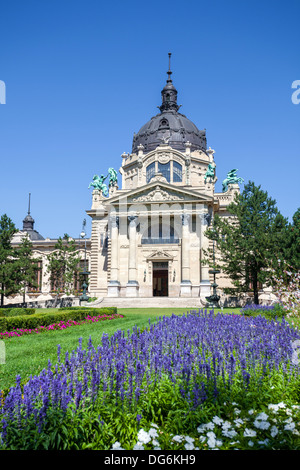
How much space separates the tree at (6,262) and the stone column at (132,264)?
1296cm

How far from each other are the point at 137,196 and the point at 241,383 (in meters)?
43.1

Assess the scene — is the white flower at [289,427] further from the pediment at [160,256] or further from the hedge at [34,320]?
the pediment at [160,256]

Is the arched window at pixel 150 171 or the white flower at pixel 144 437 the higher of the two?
the arched window at pixel 150 171

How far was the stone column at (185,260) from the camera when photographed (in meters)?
44.9

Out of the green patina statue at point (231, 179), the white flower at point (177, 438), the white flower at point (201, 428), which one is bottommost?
the white flower at point (177, 438)

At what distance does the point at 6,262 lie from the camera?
46.7m

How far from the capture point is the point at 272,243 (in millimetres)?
34438

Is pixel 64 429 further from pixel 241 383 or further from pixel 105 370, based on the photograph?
pixel 241 383

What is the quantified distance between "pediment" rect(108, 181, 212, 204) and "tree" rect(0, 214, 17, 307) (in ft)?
41.6

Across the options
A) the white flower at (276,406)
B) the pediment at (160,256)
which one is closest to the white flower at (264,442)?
the white flower at (276,406)

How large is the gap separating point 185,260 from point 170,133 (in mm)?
22455

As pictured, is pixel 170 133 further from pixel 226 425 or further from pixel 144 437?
pixel 144 437

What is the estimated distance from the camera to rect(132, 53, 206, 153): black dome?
194 ft
